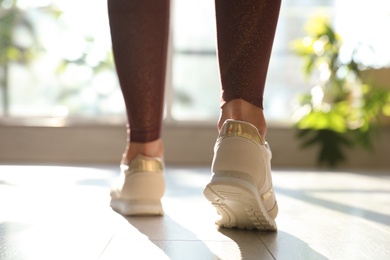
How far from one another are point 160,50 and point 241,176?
1.27 ft

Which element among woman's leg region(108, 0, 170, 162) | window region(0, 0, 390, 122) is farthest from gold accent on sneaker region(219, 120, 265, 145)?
window region(0, 0, 390, 122)

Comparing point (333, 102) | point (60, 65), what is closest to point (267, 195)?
point (333, 102)

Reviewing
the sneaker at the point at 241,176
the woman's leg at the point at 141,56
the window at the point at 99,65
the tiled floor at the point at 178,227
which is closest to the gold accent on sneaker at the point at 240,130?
the sneaker at the point at 241,176

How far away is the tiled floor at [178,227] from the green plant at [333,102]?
1.50 m

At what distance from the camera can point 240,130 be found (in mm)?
1239

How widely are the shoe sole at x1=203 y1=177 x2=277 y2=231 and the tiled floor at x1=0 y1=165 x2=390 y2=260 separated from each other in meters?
0.02

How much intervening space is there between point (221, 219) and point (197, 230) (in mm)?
49

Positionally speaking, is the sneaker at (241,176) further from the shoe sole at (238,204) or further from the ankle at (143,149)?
the ankle at (143,149)

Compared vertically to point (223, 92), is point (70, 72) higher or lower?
lower

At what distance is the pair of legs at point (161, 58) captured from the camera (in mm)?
1211

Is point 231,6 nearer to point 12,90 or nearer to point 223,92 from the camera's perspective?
point 223,92

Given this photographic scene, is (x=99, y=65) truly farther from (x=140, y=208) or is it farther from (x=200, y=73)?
(x=140, y=208)

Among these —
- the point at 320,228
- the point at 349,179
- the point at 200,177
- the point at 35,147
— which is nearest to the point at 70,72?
the point at 35,147

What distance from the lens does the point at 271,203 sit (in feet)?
4.25
